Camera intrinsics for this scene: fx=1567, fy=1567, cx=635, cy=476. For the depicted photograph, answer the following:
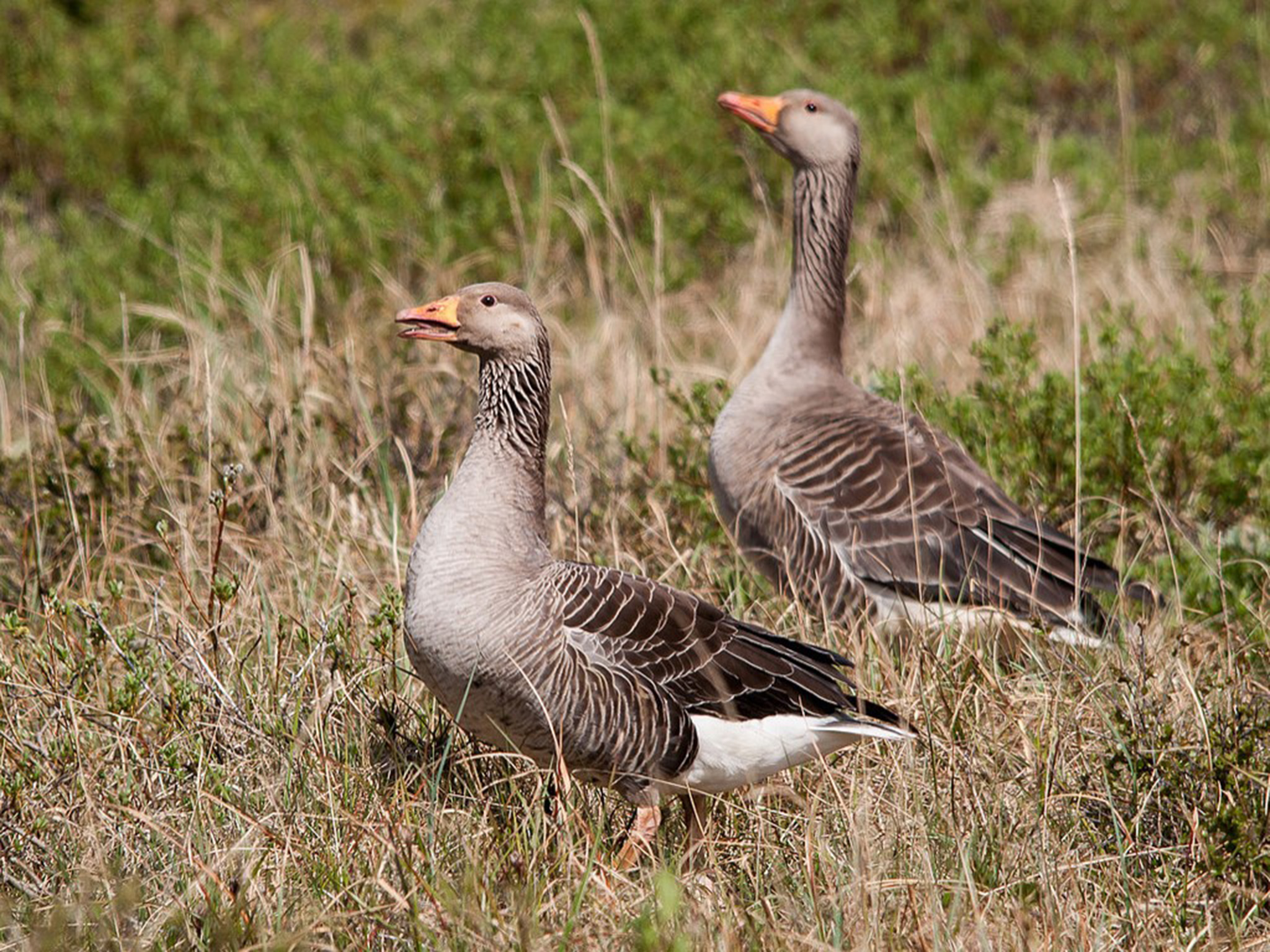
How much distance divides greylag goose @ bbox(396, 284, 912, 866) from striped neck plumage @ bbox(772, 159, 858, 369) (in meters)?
1.95

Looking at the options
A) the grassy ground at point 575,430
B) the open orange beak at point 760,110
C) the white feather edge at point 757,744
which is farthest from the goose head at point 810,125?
the white feather edge at point 757,744

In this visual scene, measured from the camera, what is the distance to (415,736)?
4484 millimetres

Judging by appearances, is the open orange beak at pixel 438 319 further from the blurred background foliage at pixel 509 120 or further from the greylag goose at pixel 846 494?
the blurred background foliage at pixel 509 120

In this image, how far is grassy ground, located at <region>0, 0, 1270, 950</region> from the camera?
374 centimetres

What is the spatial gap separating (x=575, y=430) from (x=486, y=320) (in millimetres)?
2402

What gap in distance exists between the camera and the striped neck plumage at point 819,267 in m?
6.08

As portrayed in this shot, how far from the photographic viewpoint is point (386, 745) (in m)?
4.40

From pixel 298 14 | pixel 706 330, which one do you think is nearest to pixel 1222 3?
pixel 706 330

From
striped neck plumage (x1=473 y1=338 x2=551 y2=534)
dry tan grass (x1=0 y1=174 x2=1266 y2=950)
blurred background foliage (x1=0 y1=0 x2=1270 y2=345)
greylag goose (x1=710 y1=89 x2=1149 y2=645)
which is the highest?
blurred background foliage (x1=0 y1=0 x2=1270 y2=345)

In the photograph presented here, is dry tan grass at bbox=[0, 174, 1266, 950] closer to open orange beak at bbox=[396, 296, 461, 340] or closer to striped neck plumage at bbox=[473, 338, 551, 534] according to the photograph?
striped neck plumage at bbox=[473, 338, 551, 534]

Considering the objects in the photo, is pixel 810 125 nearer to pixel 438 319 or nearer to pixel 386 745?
pixel 438 319

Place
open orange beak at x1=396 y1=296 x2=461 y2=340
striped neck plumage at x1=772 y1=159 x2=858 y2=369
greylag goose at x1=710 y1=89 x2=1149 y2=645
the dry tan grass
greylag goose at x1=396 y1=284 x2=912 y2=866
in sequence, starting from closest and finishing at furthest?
the dry tan grass < greylag goose at x1=396 y1=284 x2=912 y2=866 < open orange beak at x1=396 y1=296 x2=461 y2=340 < greylag goose at x1=710 y1=89 x2=1149 y2=645 < striped neck plumage at x1=772 y1=159 x2=858 y2=369

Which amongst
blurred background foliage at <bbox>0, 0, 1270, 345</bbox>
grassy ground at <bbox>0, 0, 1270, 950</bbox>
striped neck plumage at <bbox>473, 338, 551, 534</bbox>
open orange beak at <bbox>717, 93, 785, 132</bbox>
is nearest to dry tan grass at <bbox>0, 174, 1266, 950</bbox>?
grassy ground at <bbox>0, 0, 1270, 950</bbox>

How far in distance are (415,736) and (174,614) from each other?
0.82 meters
